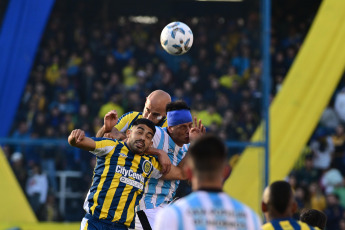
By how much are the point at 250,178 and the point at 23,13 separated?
15.1ft

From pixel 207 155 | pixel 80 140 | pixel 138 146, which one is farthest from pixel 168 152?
pixel 207 155

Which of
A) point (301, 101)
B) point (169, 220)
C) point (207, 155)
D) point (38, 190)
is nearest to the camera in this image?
point (169, 220)

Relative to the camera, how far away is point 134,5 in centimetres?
1634

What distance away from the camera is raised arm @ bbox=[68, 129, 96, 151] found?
5.81m

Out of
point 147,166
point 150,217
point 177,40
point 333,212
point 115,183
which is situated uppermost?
point 177,40

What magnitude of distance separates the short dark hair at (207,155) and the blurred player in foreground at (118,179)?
266 cm

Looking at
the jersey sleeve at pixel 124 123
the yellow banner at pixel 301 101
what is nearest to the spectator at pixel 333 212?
the yellow banner at pixel 301 101

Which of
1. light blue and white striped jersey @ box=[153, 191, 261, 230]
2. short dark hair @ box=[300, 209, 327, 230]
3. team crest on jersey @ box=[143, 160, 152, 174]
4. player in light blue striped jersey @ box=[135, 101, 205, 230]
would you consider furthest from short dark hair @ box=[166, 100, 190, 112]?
light blue and white striped jersey @ box=[153, 191, 261, 230]

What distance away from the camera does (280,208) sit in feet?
13.6

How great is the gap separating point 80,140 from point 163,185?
4.58 ft

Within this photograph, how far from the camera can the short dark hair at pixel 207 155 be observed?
134 inches

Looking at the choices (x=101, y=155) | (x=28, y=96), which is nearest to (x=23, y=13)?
(x=28, y=96)

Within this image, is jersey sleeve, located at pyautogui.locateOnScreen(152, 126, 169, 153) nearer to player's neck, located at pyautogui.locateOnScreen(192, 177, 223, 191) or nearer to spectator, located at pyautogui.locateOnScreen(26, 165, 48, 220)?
player's neck, located at pyautogui.locateOnScreen(192, 177, 223, 191)

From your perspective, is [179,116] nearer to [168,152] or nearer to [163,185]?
[168,152]
